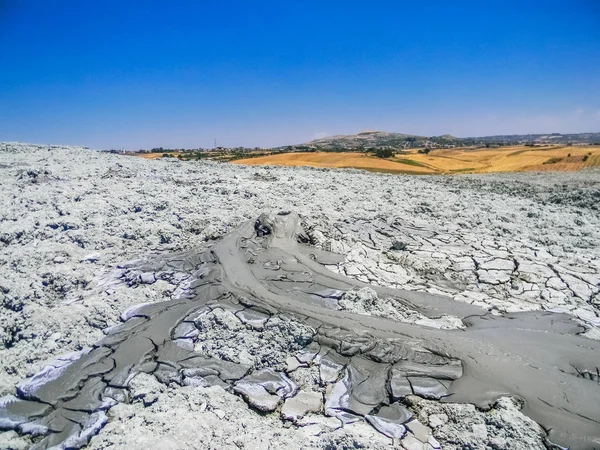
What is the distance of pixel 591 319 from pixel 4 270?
8312 millimetres

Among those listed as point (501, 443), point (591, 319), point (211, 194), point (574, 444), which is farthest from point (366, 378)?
point (211, 194)

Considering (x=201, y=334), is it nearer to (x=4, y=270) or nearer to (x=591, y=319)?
(x=4, y=270)

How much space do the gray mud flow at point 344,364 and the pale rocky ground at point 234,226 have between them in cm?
16

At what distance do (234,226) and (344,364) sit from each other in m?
4.30

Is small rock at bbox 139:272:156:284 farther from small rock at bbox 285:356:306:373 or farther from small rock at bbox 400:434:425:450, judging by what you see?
small rock at bbox 400:434:425:450

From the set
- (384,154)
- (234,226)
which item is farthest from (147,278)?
(384,154)

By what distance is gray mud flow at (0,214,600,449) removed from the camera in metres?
3.15

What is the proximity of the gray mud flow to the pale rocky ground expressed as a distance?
0.53ft

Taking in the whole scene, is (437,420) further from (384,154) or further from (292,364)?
(384,154)

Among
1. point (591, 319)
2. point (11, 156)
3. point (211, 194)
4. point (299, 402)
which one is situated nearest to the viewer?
point (299, 402)

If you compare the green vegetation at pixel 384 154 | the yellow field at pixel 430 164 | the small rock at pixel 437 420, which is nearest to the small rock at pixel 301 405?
the small rock at pixel 437 420

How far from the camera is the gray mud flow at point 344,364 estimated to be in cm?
315

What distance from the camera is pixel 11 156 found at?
510 inches

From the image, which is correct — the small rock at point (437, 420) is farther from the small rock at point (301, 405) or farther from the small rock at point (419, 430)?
the small rock at point (301, 405)
